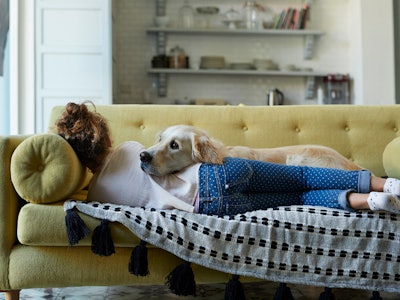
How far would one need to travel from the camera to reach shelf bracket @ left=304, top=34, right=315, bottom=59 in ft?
19.0

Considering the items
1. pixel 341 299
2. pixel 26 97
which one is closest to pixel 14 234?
pixel 341 299

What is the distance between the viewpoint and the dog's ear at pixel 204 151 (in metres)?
2.03

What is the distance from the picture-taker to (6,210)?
6.09ft

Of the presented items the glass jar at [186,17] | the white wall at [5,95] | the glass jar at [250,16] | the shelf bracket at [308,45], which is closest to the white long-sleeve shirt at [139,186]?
the white wall at [5,95]

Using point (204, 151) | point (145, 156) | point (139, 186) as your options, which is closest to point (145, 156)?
point (145, 156)

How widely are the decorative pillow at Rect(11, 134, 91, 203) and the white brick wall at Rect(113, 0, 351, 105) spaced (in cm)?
382

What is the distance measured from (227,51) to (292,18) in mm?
808

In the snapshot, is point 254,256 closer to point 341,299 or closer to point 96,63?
point 341,299

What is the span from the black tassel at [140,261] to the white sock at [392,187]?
2.90 ft

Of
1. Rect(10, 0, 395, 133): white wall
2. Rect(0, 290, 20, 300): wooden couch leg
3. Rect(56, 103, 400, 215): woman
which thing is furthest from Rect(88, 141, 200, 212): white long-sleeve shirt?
Rect(10, 0, 395, 133): white wall

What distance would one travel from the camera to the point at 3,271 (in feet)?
5.98

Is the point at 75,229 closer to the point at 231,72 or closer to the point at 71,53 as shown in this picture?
the point at 71,53

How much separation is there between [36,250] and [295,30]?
4.54 metres

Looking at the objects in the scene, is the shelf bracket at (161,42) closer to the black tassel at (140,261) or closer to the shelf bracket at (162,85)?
the shelf bracket at (162,85)
